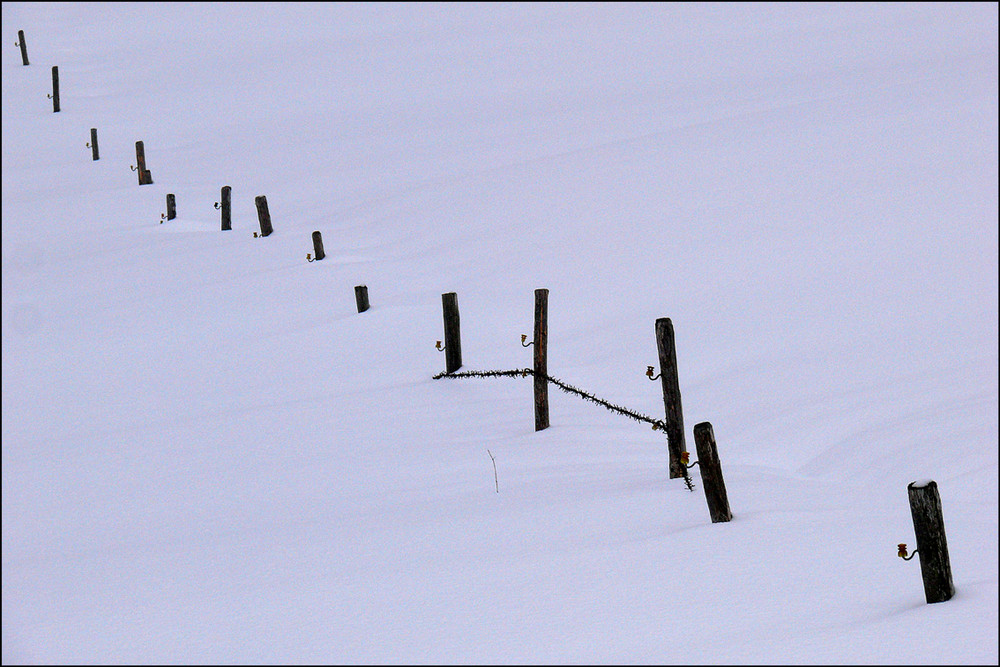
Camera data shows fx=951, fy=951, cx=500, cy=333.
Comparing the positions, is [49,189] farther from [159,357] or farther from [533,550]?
[533,550]

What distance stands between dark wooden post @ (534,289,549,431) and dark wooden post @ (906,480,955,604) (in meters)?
4.04

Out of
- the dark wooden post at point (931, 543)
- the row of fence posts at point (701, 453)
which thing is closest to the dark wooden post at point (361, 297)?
the row of fence posts at point (701, 453)

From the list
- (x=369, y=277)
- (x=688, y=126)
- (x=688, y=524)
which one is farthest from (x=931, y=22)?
(x=688, y=524)

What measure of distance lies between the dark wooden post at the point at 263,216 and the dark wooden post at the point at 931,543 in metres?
14.5

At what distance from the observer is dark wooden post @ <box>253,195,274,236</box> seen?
664 inches

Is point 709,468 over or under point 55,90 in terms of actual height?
under

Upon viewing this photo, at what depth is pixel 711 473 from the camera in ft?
16.7

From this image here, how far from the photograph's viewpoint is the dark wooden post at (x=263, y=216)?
55.4ft

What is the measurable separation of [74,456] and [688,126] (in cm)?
1517

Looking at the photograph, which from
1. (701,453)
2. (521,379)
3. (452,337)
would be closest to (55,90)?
(452,337)

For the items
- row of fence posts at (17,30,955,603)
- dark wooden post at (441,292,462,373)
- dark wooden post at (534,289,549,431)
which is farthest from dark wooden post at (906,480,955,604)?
dark wooden post at (441,292,462,373)

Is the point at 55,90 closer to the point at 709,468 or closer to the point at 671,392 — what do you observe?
the point at 671,392

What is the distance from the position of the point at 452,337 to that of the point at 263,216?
8.76 m

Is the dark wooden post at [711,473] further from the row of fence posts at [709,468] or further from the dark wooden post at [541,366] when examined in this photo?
the dark wooden post at [541,366]
